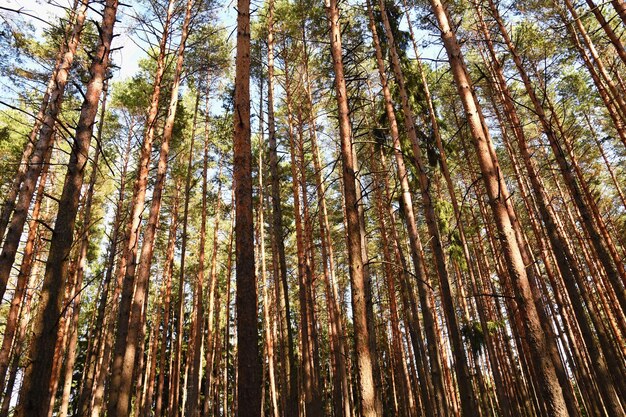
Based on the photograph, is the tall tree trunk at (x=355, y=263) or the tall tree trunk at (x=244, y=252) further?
the tall tree trunk at (x=355, y=263)

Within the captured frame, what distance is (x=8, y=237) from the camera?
7.23 meters

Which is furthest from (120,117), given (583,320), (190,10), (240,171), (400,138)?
(583,320)

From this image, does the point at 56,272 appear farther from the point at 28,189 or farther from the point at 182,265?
the point at 182,265

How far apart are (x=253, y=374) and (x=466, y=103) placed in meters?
4.95

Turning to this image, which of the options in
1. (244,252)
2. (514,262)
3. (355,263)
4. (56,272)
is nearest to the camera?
(244,252)

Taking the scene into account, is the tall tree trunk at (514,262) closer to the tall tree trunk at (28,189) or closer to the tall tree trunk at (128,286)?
the tall tree trunk at (28,189)

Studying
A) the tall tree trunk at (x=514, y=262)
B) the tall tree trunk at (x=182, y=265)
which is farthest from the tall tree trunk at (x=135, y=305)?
the tall tree trunk at (x=514, y=262)

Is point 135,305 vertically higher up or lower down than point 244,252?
higher up

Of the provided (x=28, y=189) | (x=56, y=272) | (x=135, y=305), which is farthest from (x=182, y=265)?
(x=56, y=272)

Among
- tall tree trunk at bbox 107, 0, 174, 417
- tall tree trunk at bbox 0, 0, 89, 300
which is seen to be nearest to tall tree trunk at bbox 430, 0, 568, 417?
tall tree trunk at bbox 0, 0, 89, 300

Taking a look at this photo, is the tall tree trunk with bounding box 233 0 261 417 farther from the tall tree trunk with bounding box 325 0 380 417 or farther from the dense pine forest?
the tall tree trunk with bounding box 325 0 380 417

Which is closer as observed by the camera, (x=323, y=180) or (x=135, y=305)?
(x=135, y=305)

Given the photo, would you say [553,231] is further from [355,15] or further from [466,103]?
[355,15]

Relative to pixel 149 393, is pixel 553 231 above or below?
above
